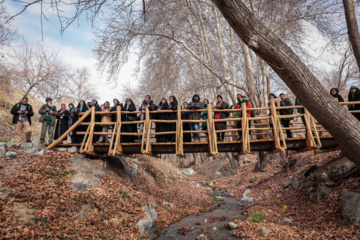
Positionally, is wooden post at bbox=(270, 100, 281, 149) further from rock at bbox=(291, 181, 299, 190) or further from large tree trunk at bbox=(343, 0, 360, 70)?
rock at bbox=(291, 181, 299, 190)

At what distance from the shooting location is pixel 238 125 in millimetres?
8883

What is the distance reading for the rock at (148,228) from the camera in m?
6.84

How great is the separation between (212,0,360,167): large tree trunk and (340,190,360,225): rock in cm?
228

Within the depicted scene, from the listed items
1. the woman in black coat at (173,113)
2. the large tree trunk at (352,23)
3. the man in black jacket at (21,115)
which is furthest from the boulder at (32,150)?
the large tree trunk at (352,23)

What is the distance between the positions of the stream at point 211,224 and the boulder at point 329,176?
2.81 m

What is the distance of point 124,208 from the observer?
7191mm

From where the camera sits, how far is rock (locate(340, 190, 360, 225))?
18.7 ft

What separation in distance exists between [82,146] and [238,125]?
6227mm

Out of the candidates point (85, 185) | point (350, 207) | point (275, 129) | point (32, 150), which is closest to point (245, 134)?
point (275, 129)

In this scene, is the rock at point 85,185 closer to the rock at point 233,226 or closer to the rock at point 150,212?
the rock at point 150,212

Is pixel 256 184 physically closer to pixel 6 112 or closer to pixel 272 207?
pixel 272 207

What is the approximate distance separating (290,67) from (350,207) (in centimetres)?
467

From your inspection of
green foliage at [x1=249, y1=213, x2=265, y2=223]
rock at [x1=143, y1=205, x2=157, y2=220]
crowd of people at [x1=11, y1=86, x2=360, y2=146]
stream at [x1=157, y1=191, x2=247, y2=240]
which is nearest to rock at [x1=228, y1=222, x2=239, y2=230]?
stream at [x1=157, y1=191, x2=247, y2=240]

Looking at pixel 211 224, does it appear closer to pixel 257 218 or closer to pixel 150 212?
pixel 257 218
